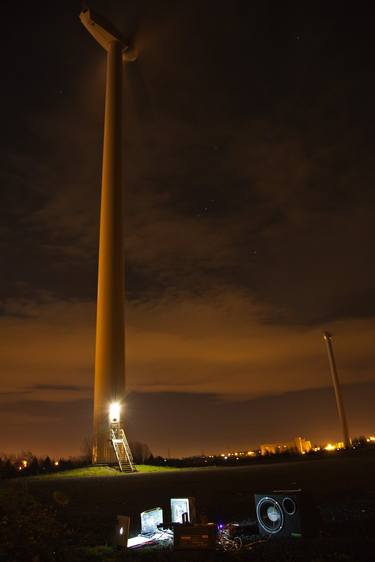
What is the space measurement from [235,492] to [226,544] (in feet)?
32.1

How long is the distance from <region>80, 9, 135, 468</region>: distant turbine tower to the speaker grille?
29.9m

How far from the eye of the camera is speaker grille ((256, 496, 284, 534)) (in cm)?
1346

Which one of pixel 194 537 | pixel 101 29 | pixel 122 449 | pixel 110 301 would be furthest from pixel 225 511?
pixel 101 29

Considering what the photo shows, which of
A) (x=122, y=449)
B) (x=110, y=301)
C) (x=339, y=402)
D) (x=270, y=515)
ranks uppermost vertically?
(x=110, y=301)

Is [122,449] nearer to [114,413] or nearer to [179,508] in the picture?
[114,413]

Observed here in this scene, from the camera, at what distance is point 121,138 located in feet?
182

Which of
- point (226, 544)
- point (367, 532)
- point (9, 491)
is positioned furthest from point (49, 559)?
point (9, 491)

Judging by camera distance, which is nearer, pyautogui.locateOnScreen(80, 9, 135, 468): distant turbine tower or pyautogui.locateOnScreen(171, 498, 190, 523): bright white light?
pyautogui.locateOnScreen(171, 498, 190, 523): bright white light

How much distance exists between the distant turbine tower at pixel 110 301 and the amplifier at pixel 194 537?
31.2 m

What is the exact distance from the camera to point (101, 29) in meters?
62.1

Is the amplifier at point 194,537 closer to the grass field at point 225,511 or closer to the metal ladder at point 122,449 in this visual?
the grass field at point 225,511

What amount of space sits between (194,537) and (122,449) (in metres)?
33.5

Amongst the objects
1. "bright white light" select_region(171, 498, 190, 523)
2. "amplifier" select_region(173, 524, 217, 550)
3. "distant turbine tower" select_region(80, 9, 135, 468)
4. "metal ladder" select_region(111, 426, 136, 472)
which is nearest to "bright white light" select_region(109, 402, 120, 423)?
"distant turbine tower" select_region(80, 9, 135, 468)

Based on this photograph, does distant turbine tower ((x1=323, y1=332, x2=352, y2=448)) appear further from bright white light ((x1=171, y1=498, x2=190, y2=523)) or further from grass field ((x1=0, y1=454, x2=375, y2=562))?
bright white light ((x1=171, y1=498, x2=190, y2=523))
